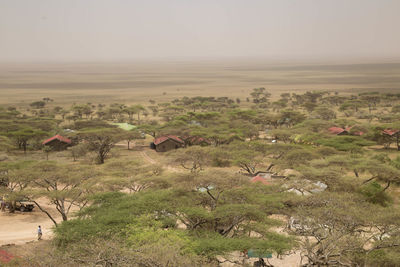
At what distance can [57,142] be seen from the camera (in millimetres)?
46000

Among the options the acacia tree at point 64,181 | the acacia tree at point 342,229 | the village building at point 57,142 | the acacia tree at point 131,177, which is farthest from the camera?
the village building at point 57,142

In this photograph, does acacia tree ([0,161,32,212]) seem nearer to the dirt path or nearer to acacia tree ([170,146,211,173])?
acacia tree ([170,146,211,173])

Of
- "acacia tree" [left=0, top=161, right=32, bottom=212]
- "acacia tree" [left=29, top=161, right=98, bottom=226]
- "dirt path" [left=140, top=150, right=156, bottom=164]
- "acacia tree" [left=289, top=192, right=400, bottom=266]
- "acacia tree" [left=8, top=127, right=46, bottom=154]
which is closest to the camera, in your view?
"acacia tree" [left=289, top=192, right=400, bottom=266]

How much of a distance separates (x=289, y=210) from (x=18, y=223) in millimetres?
17309

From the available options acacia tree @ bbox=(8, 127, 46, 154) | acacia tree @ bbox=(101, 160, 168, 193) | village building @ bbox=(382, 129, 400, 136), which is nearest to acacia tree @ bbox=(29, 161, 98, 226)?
acacia tree @ bbox=(101, 160, 168, 193)

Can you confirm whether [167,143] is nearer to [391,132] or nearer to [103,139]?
[103,139]

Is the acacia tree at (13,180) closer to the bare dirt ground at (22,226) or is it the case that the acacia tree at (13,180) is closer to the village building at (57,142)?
the bare dirt ground at (22,226)

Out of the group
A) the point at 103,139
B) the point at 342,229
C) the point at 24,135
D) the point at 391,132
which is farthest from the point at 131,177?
the point at 391,132

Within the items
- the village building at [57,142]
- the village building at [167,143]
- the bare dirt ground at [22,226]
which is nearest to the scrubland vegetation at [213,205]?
the bare dirt ground at [22,226]

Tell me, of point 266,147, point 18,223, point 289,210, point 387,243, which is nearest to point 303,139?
point 266,147

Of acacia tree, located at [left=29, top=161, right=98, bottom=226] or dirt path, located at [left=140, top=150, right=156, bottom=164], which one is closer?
acacia tree, located at [left=29, top=161, right=98, bottom=226]

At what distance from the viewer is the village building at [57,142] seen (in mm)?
45750

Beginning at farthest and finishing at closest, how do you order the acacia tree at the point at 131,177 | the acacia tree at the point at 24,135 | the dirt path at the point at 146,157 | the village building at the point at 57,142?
the village building at the point at 57,142 → the acacia tree at the point at 24,135 → the dirt path at the point at 146,157 → the acacia tree at the point at 131,177

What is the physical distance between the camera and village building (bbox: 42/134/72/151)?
45.8 metres
